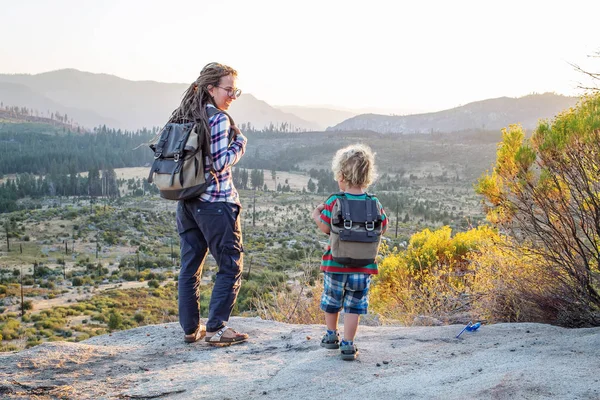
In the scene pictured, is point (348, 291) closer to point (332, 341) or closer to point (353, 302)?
point (353, 302)

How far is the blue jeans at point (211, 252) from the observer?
400 centimetres

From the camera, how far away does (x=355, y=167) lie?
3.70 meters

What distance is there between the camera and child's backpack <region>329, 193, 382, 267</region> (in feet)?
12.0

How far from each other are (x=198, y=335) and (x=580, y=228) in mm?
3641

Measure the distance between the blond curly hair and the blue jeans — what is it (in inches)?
36.8

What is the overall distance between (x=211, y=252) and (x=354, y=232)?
1229mm

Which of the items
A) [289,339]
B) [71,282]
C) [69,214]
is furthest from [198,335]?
[69,214]

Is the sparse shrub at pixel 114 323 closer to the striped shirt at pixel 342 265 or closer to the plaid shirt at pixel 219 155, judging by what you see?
the plaid shirt at pixel 219 155

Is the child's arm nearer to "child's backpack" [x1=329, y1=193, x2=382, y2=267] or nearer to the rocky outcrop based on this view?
"child's backpack" [x1=329, y1=193, x2=382, y2=267]

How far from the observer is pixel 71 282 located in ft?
114

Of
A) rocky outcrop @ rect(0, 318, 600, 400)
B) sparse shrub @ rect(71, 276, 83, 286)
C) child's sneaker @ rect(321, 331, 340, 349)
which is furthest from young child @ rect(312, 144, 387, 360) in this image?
sparse shrub @ rect(71, 276, 83, 286)

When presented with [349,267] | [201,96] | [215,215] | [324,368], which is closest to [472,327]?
[349,267]

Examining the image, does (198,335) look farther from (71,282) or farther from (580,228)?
(71,282)

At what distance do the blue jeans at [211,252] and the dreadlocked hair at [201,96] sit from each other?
0.68 metres
